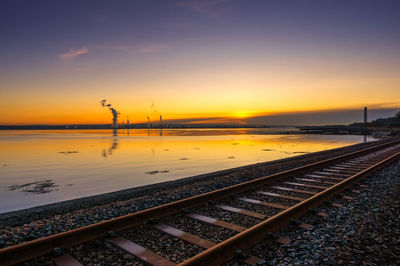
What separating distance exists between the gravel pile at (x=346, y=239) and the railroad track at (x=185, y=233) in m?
0.26

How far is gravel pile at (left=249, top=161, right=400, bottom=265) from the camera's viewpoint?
4.25 m

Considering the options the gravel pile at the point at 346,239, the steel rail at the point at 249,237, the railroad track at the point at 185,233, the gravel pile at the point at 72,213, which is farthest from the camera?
the gravel pile at the point at 72,213

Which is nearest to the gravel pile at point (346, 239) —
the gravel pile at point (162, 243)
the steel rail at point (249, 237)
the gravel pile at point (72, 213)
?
the steel rail at point (249, 237)

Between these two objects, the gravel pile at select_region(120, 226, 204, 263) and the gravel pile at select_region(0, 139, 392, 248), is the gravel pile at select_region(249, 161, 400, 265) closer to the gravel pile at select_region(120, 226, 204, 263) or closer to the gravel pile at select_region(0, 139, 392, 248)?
the gravel pile at select_region(120, 226, 204, 263)

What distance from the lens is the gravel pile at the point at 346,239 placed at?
4.25 m

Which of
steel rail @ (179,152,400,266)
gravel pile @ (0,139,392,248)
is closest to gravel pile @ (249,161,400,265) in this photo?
steel rail @ (179,152,400,266)

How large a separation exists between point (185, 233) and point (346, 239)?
313cm

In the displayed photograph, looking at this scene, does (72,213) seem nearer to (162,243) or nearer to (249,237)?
(162,243)

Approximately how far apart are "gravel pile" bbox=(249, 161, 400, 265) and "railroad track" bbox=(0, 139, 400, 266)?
0.26 m

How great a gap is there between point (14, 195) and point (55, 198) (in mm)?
2214

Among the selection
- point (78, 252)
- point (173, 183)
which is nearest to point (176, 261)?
point (78, 252)

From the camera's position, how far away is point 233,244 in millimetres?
4262

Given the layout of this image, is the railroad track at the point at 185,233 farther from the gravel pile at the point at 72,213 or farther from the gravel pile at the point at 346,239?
the gravel pile at the point at 72,213

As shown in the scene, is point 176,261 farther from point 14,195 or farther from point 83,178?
point 83,178
